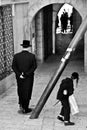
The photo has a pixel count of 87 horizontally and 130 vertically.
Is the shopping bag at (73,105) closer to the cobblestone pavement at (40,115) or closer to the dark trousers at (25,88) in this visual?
the cobblestone pavement at (40,115)

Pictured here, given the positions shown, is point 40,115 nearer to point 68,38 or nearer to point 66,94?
point 66,94

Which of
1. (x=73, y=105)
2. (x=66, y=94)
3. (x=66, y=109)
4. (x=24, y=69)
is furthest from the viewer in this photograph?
(x=24, y=69)

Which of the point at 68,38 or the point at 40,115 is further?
the point at 68,38

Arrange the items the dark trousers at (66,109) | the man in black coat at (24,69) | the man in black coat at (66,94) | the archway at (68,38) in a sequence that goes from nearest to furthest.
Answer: the man in black coat at (66,94), the dark trousers at (66,109), the man in black coat at (24,69), the archway at (68,38)

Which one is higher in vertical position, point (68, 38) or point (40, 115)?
point (68, 38)

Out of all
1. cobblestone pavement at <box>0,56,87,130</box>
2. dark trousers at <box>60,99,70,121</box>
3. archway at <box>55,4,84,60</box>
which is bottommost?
cobblestone pavement at <box>0,56,87,130</box>

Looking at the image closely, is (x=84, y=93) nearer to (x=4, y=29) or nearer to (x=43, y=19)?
(x=4, y=29)

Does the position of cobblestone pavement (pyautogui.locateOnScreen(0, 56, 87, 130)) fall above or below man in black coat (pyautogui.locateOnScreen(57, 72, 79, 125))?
below

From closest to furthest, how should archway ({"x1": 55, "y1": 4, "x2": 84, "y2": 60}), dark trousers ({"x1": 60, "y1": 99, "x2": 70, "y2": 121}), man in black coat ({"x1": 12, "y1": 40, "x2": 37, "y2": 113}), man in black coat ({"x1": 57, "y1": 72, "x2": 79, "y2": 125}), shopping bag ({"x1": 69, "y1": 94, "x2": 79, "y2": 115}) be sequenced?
man in black coat ({"x1": 57, "y1": 72, "x2": 79, "y2": 125}), dark trousers ({"x1": 60, "y1": 99, "x2": 70, "y2": 121}), shopping bag ({"x1": 69, "y1": 94, "x2": 79, "y2": 115}), man in black coat ({"x1": 12, "y1": 40, "x2": 37, "y2": 113}), archway ({"x1": 55, "y1": 4, "x2": 84, "y2": 60})

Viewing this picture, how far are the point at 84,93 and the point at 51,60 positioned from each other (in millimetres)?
5891

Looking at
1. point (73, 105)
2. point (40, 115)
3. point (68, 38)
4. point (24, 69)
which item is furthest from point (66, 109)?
point (68, 38)

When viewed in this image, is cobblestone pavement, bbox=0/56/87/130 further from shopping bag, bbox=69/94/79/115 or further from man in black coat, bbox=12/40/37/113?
man in black coat, bbox=12/40/37/113

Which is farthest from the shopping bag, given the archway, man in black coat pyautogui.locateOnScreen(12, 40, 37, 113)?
the archway

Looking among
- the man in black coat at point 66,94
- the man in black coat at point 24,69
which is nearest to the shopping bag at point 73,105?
the man in black coat at point 66,94
